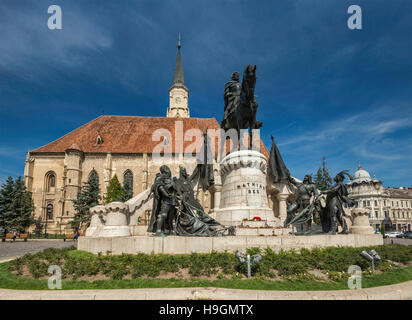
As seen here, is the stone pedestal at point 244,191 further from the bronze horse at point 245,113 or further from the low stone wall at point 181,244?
the low stone wall at point 181,244

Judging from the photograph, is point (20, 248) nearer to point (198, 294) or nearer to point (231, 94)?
point (231, 94)

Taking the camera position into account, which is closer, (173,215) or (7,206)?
(173,215)

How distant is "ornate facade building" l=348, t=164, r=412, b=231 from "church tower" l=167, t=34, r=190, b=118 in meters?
43.2

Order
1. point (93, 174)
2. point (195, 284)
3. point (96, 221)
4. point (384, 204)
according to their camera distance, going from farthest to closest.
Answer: point (384, 204) < point (93, 174) < point (96, 221) < point (195, 284)

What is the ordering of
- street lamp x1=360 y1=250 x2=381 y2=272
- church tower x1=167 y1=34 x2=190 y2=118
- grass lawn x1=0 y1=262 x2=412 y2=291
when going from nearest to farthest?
grass lawn x1=0 y1=262 x2=412 y2=291 < street lamp x1=360 y1=250 x2=381 y2=272 < church tower x1=167 y1=34 x2=190 y2=118

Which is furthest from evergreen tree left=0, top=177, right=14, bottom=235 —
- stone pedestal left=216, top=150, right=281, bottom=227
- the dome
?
the dome

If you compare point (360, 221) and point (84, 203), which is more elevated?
point (84, 203)

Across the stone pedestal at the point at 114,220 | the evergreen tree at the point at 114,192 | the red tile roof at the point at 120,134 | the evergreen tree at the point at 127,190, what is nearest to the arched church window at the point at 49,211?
the red tile roof at the point at 120,134

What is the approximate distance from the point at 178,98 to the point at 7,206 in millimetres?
38712

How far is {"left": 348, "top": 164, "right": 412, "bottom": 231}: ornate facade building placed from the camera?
185 ft

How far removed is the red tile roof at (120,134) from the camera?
134ft

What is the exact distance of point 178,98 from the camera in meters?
58.8

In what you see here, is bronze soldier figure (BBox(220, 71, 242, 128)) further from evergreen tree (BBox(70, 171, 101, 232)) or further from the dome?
the dome

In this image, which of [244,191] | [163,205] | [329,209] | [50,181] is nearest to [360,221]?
[329,209]
